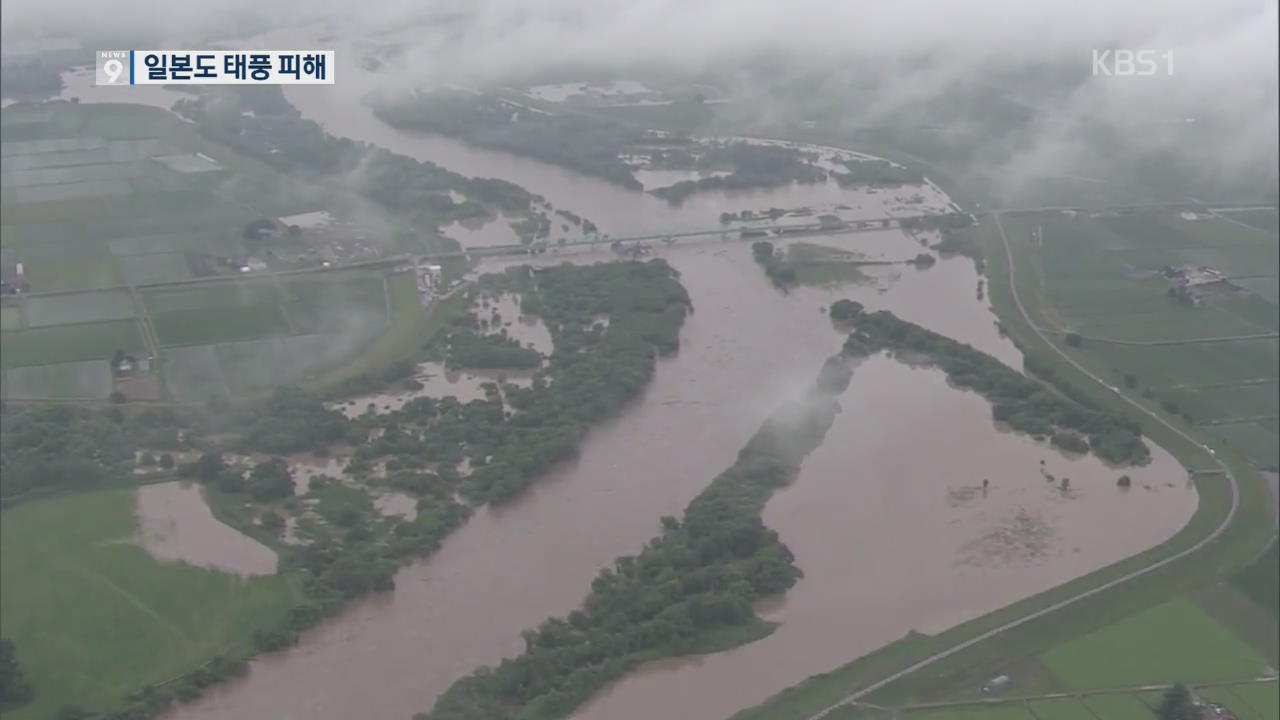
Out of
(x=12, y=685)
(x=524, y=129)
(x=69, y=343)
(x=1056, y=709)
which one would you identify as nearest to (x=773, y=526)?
(x=1056, y=709)

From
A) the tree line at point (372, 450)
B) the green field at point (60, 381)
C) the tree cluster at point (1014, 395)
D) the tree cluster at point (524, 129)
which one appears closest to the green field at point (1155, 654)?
the tree cluster at point (1014, 395)

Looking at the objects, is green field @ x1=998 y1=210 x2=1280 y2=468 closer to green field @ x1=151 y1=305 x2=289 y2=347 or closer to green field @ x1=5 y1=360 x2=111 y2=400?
green field @ x1=151 y1=305 x2=289 y2=347

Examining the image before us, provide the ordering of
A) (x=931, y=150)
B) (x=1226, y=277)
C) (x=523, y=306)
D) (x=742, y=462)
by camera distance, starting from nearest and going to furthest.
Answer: (x=742, y=462), (x=523, y=306), (x=1226, y=277), (x=931, y=150)

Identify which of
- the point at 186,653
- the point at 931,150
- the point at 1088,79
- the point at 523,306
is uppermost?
the point at 1088,79

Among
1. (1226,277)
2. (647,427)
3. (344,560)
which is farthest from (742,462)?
(1226,277)

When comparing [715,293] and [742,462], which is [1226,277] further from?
[742,462]

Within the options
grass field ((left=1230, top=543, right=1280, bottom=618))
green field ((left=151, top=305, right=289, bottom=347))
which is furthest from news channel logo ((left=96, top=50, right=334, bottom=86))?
grass field ((left=1230, top=543, right=1280, bottom=618))

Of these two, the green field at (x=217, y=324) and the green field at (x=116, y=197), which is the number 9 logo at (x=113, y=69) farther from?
the green field at (x=217, y=324)

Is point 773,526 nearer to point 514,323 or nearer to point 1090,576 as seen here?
point 1090,576
